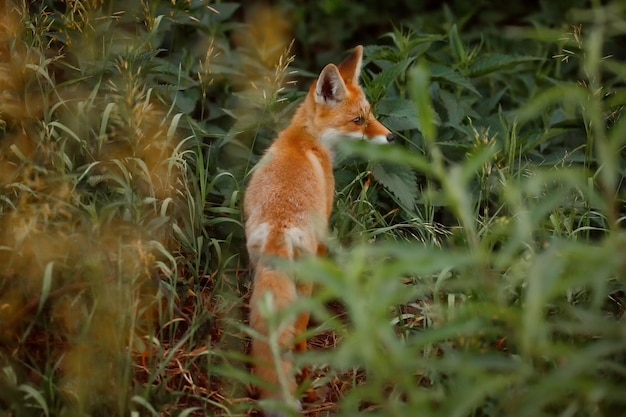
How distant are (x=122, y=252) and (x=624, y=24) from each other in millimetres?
2230

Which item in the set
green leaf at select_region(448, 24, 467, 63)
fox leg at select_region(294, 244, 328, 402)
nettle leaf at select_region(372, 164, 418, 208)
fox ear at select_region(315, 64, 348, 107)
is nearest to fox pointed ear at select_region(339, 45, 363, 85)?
fox ear at select_region(315, 64, 348, 107)

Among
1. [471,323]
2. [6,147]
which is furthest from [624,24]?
[6,147]

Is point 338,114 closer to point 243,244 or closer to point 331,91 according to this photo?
point 331,91

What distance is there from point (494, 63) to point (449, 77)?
1.30ft

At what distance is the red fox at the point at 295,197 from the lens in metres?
3.67

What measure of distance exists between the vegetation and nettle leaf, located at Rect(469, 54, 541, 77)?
2 centimetres

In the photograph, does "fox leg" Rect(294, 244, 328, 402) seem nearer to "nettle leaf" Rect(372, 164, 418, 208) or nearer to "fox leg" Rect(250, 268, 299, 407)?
"fox leg" Rect(250, 268, 299, 407)

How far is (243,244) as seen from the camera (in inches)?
185

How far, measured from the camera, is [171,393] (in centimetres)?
364

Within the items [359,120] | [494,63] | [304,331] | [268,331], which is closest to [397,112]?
[359,120]

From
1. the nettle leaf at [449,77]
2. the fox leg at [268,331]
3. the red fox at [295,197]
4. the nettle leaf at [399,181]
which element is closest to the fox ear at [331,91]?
the red fox at [295,197]

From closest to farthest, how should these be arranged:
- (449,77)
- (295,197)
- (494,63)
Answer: (295,197) → (449,77) → (494,63)

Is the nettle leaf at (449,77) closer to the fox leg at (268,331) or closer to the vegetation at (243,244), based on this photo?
the vegetation at (243,244)

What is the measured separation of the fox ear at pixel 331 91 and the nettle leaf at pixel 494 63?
3.79ft
